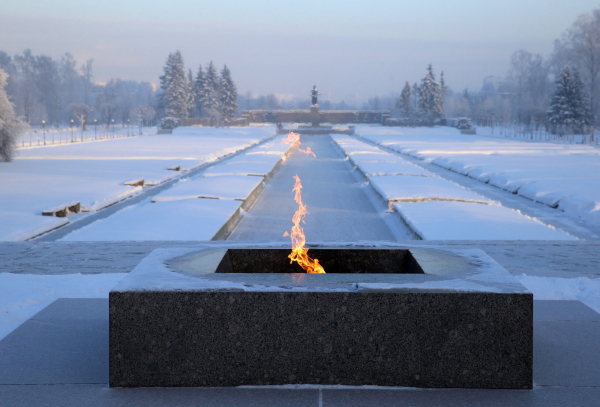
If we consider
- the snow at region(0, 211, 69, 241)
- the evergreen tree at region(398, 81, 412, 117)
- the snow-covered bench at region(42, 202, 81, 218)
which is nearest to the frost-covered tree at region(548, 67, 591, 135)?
the evergreen tree at region(398, 81, 412, 117)

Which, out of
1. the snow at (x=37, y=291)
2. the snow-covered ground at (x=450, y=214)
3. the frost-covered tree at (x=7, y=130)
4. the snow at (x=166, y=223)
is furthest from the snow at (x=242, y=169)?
the snow at (x=37, y=291)

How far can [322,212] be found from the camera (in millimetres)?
12906

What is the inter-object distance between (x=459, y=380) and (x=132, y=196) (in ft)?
44.7

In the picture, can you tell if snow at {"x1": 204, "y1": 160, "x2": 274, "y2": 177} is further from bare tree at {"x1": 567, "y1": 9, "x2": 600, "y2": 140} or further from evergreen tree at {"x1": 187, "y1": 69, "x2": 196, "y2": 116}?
evergreen tree at {"x1": 187, "y1": 69, "x2": 196, "y2": 116}

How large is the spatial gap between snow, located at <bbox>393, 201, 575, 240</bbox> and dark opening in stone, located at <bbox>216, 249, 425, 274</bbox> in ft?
14.7

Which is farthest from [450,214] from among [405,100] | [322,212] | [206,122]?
[405,100]

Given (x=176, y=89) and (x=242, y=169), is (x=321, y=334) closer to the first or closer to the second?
(x=242, y=169)

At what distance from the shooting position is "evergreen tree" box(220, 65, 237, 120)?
87.5 metres

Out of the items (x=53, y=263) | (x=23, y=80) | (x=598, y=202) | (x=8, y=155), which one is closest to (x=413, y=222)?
(x=598, y=202)

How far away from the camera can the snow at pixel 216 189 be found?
13.8 metres

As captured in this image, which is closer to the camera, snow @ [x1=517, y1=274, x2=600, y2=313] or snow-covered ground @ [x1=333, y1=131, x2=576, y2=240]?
snow @ [x1=517, y1=274, x2=600, y2=313]

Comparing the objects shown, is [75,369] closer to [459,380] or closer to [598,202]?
[459,380]

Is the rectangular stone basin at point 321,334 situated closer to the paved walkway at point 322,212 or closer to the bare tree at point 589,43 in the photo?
the paved walkway at point 322,212

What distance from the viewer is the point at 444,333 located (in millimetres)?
3055
